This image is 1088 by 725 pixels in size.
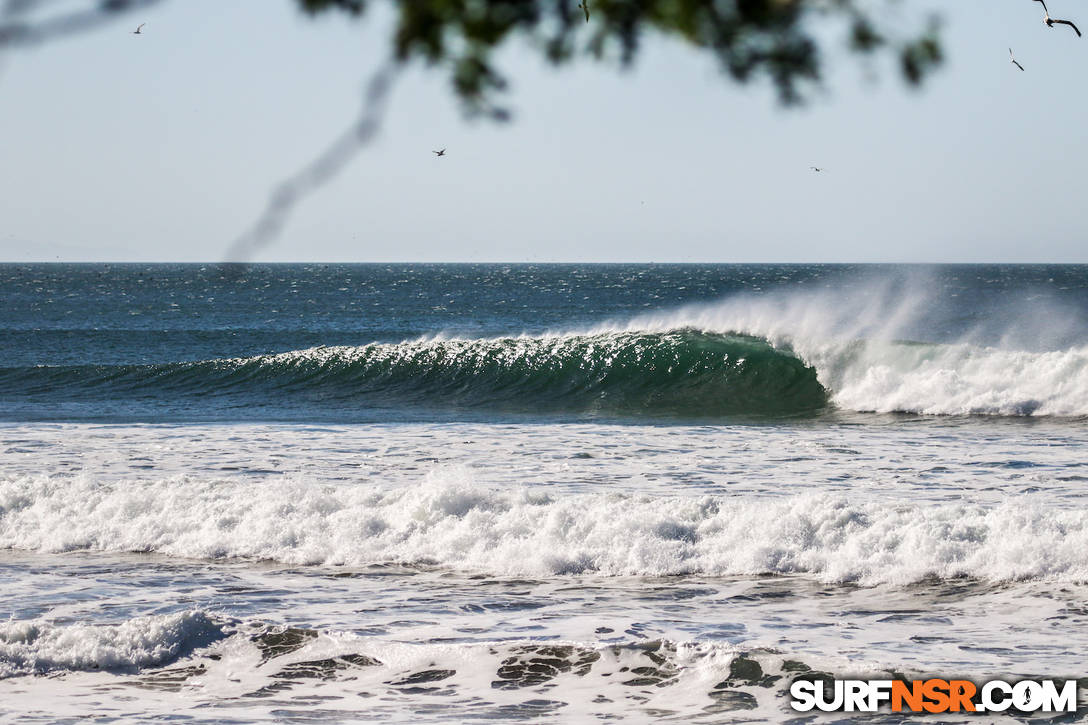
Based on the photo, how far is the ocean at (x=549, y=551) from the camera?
6.38 meters

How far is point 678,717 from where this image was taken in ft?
19.1

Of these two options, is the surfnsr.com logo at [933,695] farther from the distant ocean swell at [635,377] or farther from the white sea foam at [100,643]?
the distant ocean swell at [635,377]

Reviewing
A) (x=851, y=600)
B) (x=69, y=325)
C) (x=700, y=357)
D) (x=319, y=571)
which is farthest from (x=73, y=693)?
(x=69, y=325)

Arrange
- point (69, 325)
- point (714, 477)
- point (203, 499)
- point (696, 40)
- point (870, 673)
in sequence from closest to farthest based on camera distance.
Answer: point (696, 40)
point (870, 673)
point (203, 499)
point (714, 477)
point (69, 325)

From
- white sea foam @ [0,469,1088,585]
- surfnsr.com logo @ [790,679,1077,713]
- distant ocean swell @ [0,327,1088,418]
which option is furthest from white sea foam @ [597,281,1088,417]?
surfnsr.com logo @ [790,679,1077,713]

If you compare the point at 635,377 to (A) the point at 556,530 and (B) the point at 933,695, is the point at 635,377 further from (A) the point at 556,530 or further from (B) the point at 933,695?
(B) the point at 933,695

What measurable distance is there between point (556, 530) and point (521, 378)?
1419cm

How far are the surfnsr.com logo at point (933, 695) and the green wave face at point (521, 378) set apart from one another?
13598 millimetres

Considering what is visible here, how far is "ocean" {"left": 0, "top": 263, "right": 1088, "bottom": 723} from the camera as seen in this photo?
638cm

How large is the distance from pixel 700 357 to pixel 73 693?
1882cm

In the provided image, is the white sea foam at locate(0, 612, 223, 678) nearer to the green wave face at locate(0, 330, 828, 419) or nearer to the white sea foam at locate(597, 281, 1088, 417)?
the green wave face at locate(0, 330, 828, 419)

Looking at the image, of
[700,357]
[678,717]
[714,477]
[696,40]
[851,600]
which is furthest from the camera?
[700,357]

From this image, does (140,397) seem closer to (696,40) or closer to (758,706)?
(758,706)

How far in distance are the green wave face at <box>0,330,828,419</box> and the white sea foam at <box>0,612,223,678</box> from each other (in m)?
13.3
